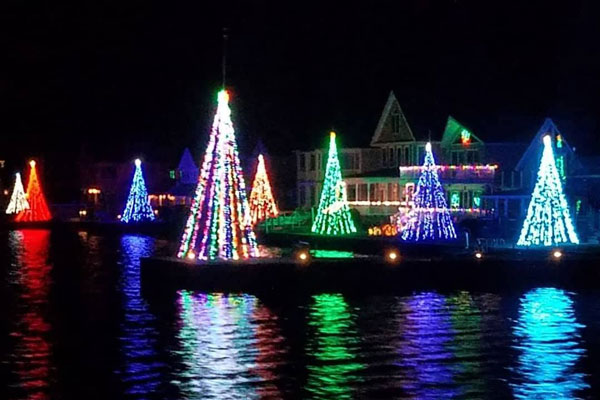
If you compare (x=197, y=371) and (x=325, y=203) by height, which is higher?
(x=325, y=203)

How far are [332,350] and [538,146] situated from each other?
44.2m

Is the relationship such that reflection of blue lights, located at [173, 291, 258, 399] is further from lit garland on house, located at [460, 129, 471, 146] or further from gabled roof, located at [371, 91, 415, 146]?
gabled roof, located at [371, 91, 415, 146]

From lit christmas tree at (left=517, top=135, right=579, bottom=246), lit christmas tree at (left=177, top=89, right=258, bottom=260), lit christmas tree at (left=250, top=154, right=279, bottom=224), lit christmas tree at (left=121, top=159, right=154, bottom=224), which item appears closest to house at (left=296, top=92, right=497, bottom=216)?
lit christmas tree at (left=250, top=154, right=279, bottom=224)

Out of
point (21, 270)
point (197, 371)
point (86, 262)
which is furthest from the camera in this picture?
point (86, 262)

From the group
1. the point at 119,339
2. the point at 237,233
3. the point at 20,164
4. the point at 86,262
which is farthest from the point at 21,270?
the point at 20,164

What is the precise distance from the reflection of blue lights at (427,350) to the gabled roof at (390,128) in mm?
42618

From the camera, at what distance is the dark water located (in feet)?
64.6

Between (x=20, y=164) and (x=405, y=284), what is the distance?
314 ft

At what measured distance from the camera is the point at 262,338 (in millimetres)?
25609

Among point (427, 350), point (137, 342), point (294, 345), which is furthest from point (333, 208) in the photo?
point (427, 350)

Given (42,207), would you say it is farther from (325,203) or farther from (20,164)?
(325,203)

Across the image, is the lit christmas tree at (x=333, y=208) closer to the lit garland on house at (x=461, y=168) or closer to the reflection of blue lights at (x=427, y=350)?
the lit garland on house at (x=461, y=168)

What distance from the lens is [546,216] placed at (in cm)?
5038

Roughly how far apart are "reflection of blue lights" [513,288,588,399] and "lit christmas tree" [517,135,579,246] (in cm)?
1599
